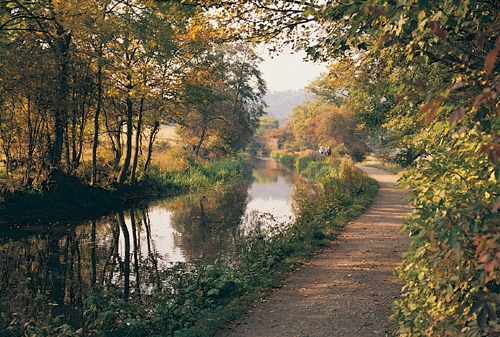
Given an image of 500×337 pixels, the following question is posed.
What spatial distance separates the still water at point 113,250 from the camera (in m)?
8.37

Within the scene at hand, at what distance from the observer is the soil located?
603 cm

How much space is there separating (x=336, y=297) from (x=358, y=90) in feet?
28.2

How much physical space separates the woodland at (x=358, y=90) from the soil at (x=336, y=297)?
0.78 m

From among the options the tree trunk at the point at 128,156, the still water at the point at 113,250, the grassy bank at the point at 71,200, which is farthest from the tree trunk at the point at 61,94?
the tree trunk at the point at 128,156

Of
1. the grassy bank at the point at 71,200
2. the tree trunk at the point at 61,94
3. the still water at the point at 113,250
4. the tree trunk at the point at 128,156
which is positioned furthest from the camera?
the tree trunk at the point at 128,156

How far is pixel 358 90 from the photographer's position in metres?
14.1

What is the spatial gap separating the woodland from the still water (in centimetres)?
357

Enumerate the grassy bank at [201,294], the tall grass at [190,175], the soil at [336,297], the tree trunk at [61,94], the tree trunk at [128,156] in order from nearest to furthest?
the soil at [336,297]
the grassy bank at [201,294]
the tree trunk at [61,94]
the tree trunk at [128,156]
the tall grass at [190,175]

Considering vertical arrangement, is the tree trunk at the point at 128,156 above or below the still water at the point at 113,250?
above

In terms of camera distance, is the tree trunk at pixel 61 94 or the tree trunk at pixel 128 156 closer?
the tree trunk at pixel 61 94

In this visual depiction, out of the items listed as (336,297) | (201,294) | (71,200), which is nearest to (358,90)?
(336,297)

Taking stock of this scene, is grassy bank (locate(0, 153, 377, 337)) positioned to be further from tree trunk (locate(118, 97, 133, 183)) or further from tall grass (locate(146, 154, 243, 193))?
tall grass (locate(146, 154, 243, 193))

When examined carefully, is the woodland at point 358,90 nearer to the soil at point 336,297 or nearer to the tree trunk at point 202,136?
the soil at point 336,297

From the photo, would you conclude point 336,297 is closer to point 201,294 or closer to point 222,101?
point 201,294
